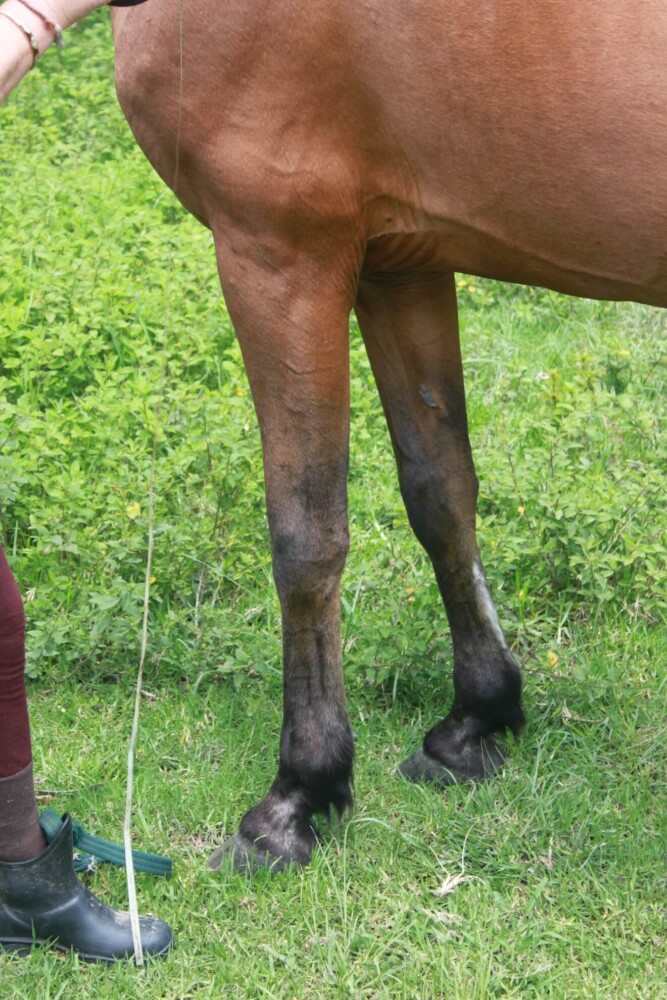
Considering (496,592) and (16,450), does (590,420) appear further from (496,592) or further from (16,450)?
(16,450)

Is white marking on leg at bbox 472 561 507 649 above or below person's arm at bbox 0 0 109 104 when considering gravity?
below

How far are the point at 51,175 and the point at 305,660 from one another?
4.10m

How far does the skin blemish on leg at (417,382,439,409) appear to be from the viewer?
3.02 meters

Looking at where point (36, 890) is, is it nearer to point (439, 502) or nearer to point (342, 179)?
point (439, 502)

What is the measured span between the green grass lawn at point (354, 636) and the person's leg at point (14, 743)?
0.24 m

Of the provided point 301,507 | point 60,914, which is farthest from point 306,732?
point 60,914

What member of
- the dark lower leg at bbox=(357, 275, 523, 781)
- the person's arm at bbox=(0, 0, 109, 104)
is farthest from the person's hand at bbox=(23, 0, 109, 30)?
the dark lower leg at bbox=(357, 275, 523, 781)

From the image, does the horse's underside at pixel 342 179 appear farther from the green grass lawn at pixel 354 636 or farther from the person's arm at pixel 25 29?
the person's arm at pixel 25 29

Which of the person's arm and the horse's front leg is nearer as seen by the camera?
the person's arm

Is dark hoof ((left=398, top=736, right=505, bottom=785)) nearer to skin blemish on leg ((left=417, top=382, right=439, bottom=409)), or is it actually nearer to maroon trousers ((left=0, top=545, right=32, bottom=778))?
skin blemish on leg ((left=417, top=382, right=439, bottom=409))

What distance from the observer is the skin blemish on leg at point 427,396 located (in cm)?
302

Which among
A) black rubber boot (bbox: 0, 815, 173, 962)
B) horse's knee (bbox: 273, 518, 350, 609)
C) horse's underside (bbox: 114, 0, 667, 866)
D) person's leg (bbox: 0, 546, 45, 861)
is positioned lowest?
black rubber boot (bbox: 0, 815, 173, 962)

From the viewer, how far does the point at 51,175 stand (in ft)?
20.2

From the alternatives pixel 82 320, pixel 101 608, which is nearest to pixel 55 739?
pixel 101 608
